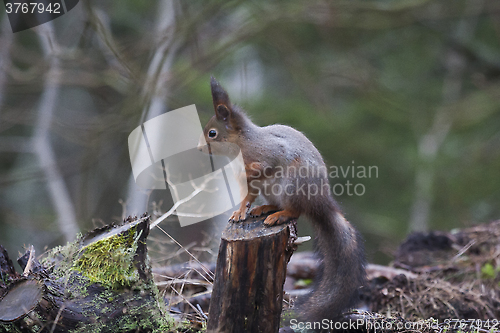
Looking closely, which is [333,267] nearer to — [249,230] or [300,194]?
[300,194]

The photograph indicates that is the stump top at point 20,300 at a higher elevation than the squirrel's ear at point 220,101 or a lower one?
lower

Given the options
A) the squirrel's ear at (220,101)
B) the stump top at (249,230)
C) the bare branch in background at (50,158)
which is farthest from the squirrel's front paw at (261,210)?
the bare branch in background at (50,158)

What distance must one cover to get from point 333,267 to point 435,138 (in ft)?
16.6

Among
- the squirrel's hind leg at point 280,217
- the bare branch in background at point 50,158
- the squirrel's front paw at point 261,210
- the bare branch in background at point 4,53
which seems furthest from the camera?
the bare branch in background at point 50,158

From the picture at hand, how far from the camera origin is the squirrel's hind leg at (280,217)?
2.24 meters

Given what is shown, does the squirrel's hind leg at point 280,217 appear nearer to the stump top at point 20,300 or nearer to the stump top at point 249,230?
the stump top at point 249,230

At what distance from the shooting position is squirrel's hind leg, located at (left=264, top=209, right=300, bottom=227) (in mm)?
2242

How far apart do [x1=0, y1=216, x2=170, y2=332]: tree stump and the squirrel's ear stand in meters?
0.76

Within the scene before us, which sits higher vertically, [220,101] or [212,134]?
[220,101]

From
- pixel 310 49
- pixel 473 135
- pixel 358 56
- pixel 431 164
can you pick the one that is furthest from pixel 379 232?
pixel 310 49

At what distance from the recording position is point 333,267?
2.43 meters

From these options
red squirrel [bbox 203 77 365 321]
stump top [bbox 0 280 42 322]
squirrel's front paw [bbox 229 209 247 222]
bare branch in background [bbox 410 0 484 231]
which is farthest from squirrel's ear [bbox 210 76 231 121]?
bare branch in background [bbox 410 0 484 231]

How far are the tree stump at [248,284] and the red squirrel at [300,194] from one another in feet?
1.03

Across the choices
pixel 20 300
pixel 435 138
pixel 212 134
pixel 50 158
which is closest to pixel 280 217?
pixel 212 134
